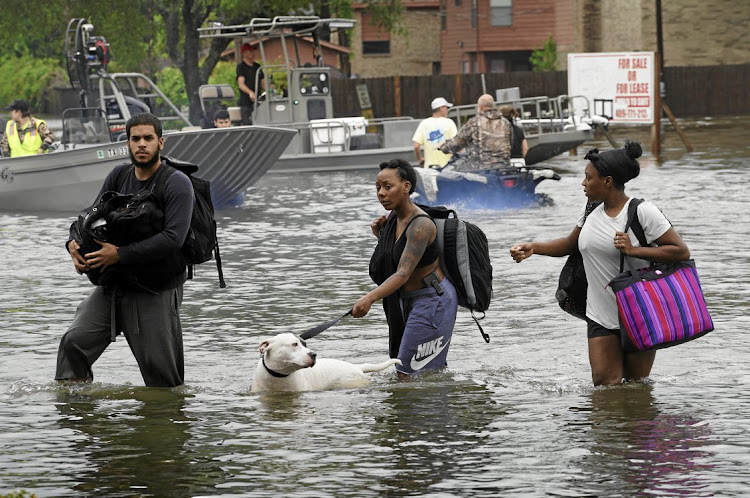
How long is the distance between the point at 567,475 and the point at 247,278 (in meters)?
8.49

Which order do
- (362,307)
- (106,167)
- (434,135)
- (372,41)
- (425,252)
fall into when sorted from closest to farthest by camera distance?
(362,307), (425,252), (434,135), (106,167), (372,41)

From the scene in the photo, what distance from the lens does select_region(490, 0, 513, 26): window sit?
217 feet

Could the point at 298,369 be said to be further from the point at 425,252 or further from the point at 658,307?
the point at 658,307

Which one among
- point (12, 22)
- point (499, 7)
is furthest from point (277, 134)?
point (499, 7)

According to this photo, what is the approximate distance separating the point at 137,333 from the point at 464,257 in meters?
2.00

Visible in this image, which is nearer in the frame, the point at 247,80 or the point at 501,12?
the point at 247,80

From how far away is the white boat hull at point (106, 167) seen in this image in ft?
71.9

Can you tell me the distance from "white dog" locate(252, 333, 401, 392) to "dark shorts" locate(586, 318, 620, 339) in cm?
121

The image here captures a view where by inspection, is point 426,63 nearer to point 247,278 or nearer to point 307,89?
point 307,89

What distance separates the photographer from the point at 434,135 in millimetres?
21828

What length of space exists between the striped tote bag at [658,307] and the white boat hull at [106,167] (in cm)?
1446

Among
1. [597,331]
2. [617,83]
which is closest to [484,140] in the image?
[617,83]

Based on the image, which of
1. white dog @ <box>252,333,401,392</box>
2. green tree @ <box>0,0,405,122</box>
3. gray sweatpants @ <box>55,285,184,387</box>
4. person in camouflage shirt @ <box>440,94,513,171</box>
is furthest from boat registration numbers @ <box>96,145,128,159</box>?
green tree @ <box>0,0,405,122</box>

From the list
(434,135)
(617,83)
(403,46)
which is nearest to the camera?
(434,135)
